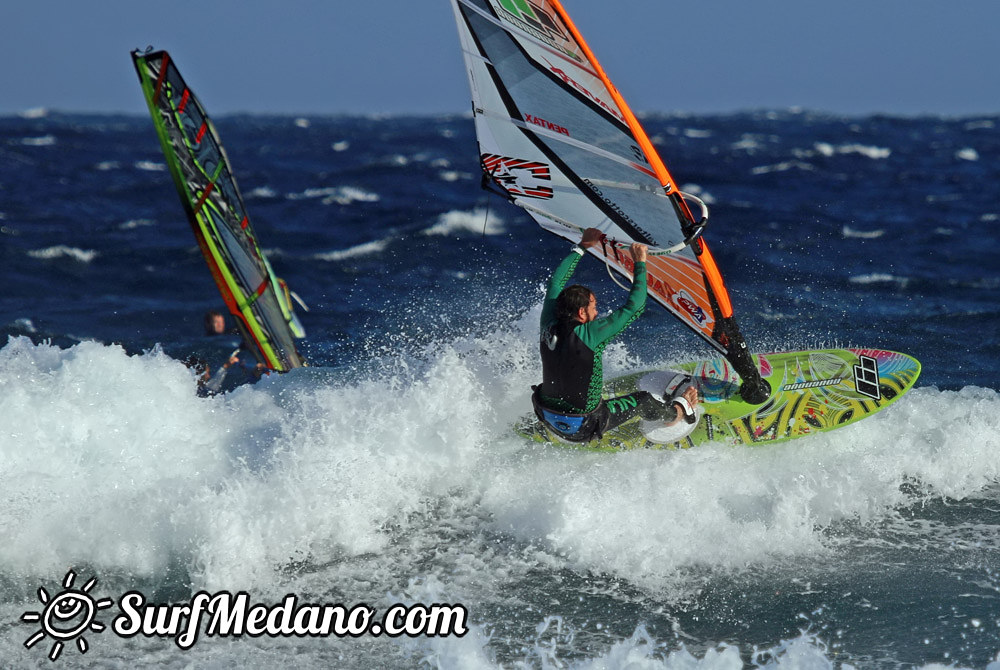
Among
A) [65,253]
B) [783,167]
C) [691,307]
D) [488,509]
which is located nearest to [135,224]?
[65,253]

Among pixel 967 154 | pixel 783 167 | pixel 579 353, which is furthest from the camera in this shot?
pixel 967 154

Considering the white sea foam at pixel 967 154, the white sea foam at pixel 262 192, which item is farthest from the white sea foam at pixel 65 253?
the white sea foam at pixel 967 154

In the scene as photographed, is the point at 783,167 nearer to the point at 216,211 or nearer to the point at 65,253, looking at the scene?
the point at 65,253

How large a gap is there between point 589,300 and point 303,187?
1656 cm

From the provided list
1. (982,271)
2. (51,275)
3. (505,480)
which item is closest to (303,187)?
(51,275)

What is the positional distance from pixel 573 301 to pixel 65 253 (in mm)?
10854

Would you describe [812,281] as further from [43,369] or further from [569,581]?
[43,369]

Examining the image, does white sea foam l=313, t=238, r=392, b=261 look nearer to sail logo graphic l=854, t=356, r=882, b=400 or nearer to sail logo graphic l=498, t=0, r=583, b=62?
sail logo graphic l=498, t=0, r=583, b=62

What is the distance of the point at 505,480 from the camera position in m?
6.02

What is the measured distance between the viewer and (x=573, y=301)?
5258 mm

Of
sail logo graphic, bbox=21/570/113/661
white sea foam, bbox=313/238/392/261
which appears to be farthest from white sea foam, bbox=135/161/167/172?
sail logo graphic, bbox=21/570/113/661

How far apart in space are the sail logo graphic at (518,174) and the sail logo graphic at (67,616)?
3.76 m

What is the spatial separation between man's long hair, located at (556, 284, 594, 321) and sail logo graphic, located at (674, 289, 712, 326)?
0.89 m

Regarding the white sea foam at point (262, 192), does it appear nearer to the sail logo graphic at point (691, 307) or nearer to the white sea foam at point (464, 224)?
the white sea foam at point (464, 224)
